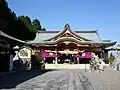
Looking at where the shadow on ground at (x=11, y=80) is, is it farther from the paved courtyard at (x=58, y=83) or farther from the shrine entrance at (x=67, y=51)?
the shrine entrance at (x=67, y=51)

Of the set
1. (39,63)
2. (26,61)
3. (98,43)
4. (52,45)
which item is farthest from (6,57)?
(98,43)

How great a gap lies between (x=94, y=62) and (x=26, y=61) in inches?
363

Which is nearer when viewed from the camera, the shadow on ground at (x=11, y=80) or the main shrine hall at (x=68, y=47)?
the shadow on ground at (x=11, y=80)

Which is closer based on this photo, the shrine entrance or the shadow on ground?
the shadow on ground

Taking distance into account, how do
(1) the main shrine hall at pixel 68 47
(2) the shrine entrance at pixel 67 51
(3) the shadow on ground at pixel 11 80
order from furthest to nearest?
(2) the shrine entrance at pixel 67 51, (1) the main shrine hall at pixel 68 47, (3) the shadow on ground at pixel 11 80

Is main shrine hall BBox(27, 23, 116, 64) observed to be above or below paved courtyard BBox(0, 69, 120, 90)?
above

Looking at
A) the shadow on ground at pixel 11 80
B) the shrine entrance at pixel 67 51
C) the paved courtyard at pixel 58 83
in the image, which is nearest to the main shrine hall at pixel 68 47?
the shrine entrance at pixel 67 51

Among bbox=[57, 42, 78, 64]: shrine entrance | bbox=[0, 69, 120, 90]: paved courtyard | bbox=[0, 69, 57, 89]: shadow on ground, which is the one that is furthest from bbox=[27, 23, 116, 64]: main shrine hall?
bbox=[0, 69, 120, 90]: paved courtyard

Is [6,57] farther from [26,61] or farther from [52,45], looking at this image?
[52,45]

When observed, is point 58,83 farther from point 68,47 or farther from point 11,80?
point 68,47

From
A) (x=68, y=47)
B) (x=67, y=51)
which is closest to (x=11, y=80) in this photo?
(x=67, y=51)

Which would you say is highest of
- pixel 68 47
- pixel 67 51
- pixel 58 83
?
pixel 68 47

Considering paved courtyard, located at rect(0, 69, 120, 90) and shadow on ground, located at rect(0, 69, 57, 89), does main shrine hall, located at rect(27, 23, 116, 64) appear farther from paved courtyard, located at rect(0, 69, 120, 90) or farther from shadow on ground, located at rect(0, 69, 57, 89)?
paved courtyard, located at rect(0, 69, 120, 90)

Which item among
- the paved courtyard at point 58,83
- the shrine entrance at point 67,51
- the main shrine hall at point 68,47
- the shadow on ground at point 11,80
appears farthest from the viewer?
the shrine entrance at point 67,51
